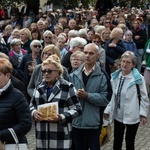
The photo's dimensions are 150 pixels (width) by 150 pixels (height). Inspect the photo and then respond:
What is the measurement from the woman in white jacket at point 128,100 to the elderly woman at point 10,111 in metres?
2.20

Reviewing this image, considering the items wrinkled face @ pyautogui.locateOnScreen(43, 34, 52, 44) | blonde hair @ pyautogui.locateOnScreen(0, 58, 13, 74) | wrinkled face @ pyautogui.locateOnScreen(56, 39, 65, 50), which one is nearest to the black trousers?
blonde hair @ pyautogui.locateOnScreen(0, 58, 13, 74)

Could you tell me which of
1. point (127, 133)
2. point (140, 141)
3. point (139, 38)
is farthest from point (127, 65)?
point (139, 38)

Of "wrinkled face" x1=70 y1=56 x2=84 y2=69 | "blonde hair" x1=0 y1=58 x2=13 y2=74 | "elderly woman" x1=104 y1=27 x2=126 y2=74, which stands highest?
"blonde hair" x1=0 y1=58 x2=13 y2=74

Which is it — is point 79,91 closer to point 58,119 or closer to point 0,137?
point 58,119

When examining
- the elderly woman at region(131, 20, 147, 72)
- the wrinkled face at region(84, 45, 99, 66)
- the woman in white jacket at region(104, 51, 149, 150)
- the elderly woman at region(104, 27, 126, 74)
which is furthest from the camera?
the elderly woman at region(131, 20, 147, 72)

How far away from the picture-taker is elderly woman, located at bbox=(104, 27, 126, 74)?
36.4ft

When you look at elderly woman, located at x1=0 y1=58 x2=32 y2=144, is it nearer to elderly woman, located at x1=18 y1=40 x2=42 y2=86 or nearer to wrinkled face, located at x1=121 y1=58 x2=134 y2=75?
wrinkled face, located at x1=121 y1=58 x2=134 y2=75

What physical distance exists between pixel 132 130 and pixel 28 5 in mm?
15902

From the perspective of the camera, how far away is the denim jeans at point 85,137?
652cm

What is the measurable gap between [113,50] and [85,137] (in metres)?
4.91

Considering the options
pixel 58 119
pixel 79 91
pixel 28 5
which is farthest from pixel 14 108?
pixel 28 5

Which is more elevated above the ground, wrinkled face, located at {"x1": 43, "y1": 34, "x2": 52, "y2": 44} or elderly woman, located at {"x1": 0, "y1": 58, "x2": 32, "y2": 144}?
elderly woman, located at {"x1": 0, "y1": 58, "x2": 32, "y2": 144}

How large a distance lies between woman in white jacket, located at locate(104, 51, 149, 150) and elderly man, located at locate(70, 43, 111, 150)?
0.30m

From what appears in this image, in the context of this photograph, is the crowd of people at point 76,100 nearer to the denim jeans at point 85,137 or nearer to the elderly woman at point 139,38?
the denim jeans at point 85,137
